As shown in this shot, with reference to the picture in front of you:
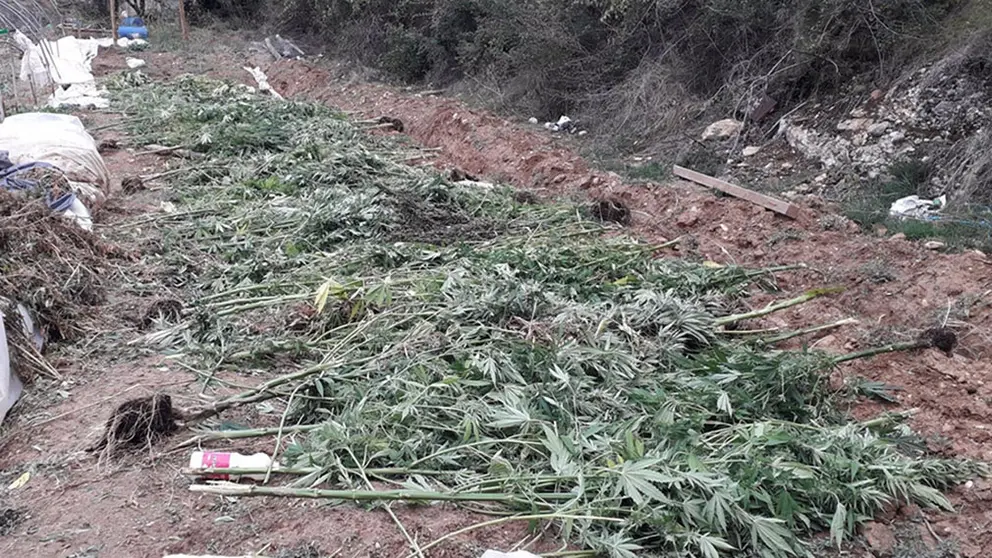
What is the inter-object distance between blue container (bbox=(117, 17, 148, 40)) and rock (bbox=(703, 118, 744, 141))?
14.7m

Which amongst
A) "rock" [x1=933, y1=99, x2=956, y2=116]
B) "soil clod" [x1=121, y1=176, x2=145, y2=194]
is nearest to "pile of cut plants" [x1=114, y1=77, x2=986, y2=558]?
"soil clod" [x1=121, y1=176, x2=145, y2=194]

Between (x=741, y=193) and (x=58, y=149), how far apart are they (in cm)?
561

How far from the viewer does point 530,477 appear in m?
2.88

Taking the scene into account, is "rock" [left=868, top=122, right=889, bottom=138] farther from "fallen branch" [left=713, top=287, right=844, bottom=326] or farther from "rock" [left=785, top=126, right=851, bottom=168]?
"fallen branch" [left=713, top=287, right=844, bottom=326]

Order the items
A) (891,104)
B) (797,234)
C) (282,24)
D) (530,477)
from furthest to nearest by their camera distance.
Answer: (282,24) → (891,104) → (797,234) → (530,477)

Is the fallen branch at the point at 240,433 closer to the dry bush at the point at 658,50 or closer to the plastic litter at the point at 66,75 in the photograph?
the dry bush at the point at 658,50

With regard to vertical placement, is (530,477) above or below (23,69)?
above

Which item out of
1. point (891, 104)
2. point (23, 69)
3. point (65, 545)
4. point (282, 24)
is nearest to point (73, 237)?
point (65, 545)

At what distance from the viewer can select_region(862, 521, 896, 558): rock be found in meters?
2.82

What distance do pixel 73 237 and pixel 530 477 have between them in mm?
3566

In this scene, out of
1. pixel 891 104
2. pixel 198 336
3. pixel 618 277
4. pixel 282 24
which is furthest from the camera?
pixel 282 24

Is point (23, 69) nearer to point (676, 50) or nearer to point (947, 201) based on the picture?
point (676, 50)

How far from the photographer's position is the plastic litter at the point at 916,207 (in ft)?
18.9

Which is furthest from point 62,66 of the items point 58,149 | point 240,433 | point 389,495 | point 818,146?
point 389,495
